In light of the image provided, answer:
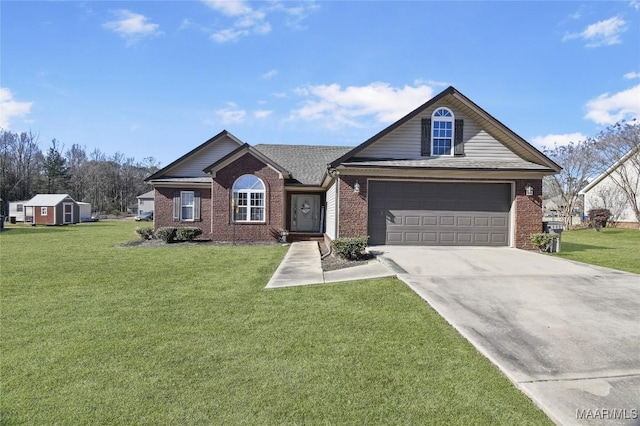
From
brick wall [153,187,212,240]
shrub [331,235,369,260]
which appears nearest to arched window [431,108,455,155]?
shrub [331,235,369,260]

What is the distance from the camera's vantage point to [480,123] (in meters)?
13.2

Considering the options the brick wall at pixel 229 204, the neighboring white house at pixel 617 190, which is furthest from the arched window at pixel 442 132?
the neighboring white house at pixel 617 190

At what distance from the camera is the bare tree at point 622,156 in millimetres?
28073

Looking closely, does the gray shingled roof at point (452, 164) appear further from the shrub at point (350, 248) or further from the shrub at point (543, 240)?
the shrub at point (350, 248)

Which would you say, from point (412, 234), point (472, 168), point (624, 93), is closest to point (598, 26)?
point (472, 168)

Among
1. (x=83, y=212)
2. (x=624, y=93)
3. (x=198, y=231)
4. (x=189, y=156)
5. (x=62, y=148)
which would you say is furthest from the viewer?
(x=62, y=148)

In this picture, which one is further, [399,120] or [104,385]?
[399,120]

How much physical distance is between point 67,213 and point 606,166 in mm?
50966

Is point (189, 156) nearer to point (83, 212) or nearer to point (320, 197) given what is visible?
point (320, 197)

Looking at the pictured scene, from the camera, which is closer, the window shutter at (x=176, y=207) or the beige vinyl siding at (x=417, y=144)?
the beige vinyl siding at (x=417, y=144)

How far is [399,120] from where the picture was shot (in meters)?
12.7

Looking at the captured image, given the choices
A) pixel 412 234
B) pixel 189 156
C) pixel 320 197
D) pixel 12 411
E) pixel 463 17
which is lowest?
pixel 12 411

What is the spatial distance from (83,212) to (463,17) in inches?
1831

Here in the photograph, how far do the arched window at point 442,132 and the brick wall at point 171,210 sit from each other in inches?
456
